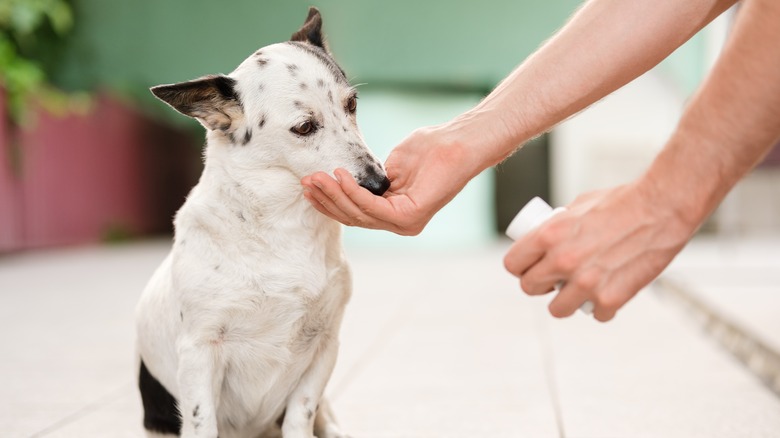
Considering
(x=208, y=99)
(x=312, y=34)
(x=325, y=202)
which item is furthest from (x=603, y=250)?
(x=312, y=34)

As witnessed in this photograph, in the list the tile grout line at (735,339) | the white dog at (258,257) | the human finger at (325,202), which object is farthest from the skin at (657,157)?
the tile grout line at (735,339)

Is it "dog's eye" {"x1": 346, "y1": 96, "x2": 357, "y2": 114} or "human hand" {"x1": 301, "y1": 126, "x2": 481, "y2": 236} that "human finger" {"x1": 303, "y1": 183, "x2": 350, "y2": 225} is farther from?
"dog's eye" {"x1": 346, "y1": 96, "x2": 357, "y2": 114}

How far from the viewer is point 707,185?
0.93 m

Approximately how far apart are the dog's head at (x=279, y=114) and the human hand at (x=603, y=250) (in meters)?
0.61

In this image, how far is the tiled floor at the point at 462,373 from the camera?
192cm

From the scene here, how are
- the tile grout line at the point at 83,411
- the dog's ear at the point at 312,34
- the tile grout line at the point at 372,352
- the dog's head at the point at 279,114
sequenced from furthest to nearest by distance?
the tile grout line at the point at 372,352, the tile grout line at the point at 83,411, the dog's ear at the point at 312,34, the dog's head at the point at 279,114

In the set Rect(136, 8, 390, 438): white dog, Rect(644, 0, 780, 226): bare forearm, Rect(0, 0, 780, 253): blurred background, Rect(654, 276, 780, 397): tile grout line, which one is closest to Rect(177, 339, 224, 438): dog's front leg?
Rect(136, 8, 390, 438): white dog

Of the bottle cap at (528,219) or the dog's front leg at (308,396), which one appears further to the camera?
the dog's front leg at (308,396)

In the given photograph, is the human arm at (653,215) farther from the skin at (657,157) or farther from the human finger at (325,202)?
the human finger at (325,202)

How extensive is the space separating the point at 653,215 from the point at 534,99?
305 millimetres

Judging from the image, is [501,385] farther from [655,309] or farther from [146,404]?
[655,309]

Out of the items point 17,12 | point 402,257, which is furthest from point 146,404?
Answer: point 17,12

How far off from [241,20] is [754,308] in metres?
7.22

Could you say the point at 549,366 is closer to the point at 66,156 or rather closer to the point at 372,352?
the point at 372,352
